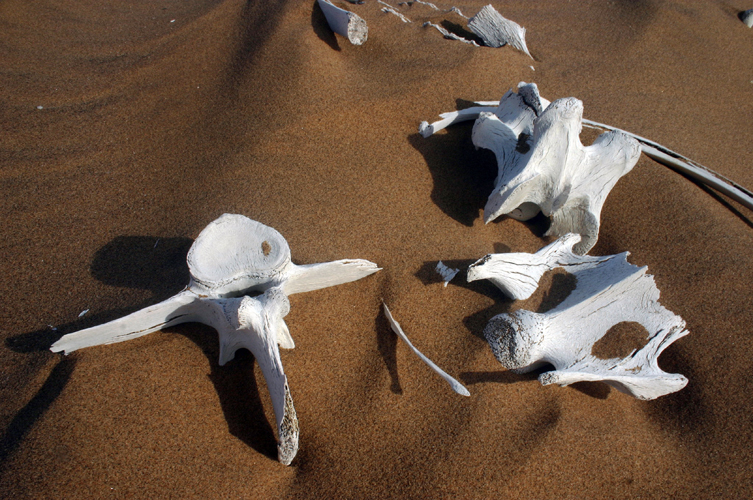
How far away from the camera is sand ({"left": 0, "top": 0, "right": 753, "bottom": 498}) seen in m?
1.68

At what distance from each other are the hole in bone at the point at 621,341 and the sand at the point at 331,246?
18cm

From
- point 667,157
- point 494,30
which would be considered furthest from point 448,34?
point 667,157

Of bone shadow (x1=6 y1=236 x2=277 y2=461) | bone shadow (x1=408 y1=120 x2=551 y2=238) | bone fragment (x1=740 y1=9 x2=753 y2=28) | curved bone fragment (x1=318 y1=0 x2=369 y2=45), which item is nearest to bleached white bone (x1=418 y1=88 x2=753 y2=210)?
bone shadow (x1=408 y1=120 x2=551 y2=238)

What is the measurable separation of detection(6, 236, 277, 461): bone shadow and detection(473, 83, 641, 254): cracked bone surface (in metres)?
1.40

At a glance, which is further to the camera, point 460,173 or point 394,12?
point 394,12

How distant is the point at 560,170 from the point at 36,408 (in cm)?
247

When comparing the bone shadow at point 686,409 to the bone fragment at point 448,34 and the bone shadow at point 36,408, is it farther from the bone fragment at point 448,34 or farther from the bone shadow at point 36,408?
the bone fragment at point 448,34

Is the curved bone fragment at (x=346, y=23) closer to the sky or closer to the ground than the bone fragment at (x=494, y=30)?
closer to the ground

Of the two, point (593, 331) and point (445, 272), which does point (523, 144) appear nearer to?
point (445, 272)

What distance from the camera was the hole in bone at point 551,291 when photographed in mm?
2084

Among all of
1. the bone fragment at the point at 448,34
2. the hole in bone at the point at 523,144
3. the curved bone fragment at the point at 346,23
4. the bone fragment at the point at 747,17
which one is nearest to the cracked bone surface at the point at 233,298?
the hole in bone at the point at 523,144

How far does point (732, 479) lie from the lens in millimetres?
1762

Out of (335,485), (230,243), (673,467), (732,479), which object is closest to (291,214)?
(230,243)

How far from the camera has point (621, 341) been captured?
80.2 inches
